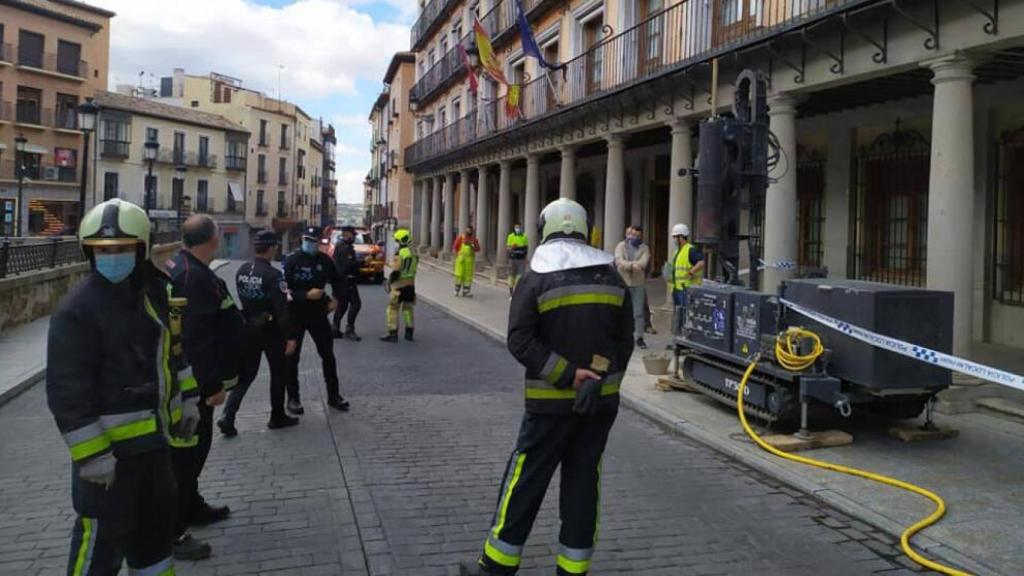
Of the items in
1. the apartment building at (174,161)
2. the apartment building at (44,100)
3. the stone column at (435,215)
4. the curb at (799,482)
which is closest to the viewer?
the curb at (799,482)

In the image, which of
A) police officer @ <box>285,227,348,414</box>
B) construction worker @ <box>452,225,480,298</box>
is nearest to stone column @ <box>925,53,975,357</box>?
police officer @ <box>285,227,348,414</box>

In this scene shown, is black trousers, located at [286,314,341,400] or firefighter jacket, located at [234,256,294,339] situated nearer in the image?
firefighter jacket, located at [234,256,294,339]

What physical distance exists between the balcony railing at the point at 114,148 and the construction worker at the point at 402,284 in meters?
45.5

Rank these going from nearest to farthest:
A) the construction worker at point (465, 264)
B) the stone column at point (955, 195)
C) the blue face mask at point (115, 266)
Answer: the blue face mask at point (115, 266) < the stone column at point (955, 195) < the construction worker at point (465, 264)

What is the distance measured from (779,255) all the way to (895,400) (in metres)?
4.06

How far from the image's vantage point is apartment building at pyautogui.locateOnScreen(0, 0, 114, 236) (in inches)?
1677

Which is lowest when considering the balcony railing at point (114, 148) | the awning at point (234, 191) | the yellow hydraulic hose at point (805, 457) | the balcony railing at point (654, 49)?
the yellow hydraulic hose at point (805, 457)

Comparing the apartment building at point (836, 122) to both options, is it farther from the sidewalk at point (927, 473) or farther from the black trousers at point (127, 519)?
the black trousers at point (127, 519)

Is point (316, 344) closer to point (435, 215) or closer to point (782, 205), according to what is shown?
point (782, 205)

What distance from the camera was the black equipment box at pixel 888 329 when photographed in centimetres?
606

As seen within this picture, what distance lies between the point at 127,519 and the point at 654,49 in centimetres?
1465

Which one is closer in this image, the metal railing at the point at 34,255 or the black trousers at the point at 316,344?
the black trousers at the point at 316,344

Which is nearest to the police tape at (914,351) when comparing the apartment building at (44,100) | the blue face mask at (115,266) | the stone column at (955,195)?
the stone column at (955,195)

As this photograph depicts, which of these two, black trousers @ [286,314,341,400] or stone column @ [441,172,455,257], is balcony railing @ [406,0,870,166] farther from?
black trousers @ [286,314,341,400]
